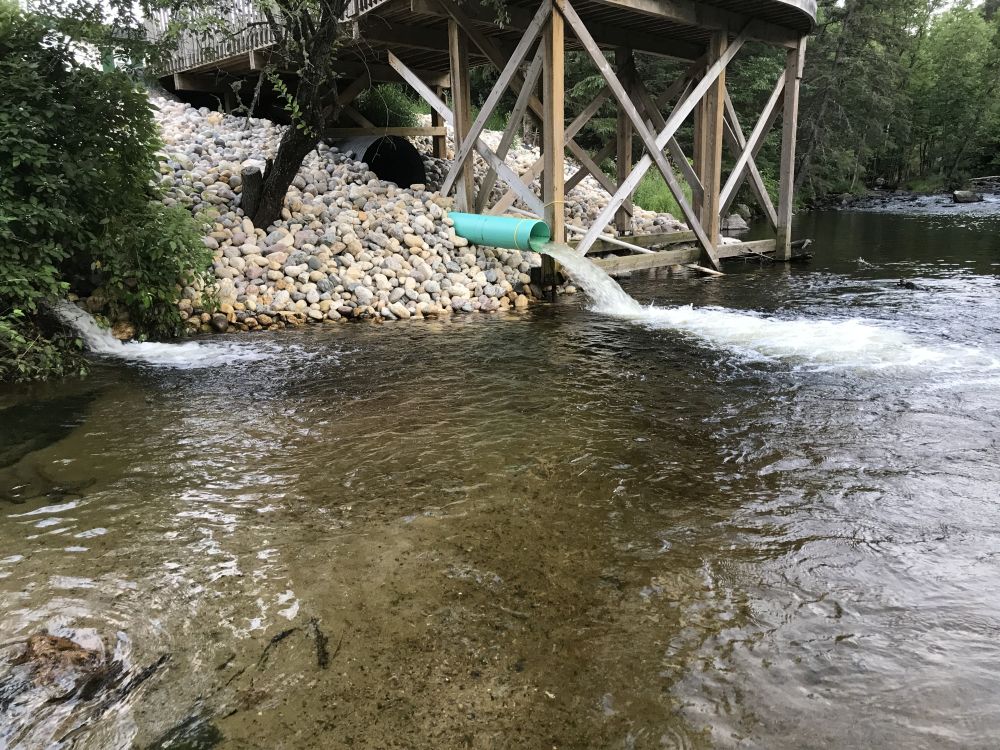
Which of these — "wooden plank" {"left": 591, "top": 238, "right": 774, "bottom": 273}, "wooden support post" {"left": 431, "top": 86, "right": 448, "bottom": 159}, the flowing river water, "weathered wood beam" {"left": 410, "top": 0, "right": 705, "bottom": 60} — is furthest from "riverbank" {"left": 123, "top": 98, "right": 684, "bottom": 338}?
"wooden support post" {"left": 431, "top": 86, "right": 448, "bottom": 159}

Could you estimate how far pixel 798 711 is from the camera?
2.12 m

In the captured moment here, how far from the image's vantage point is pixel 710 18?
31.8 feet

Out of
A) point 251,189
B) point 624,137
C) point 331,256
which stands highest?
point 624,137

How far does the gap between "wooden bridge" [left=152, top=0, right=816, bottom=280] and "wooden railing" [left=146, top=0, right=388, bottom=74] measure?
0.14 feet

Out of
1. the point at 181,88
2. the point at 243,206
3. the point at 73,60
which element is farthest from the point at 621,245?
the point at 181,88

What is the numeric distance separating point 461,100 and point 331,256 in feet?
9.67

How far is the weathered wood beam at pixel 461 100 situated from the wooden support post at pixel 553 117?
1545 mm

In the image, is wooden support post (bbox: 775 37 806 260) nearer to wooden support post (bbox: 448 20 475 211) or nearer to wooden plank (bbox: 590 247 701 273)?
wooden plank (bbox: 590 247 701 273)

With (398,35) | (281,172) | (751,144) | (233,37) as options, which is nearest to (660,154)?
(751,144)

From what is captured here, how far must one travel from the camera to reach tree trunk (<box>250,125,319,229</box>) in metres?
8.83

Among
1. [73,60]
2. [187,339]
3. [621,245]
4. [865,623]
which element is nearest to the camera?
[865,623]

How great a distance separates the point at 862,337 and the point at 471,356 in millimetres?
3830

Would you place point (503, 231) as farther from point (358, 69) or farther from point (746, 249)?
point (358, 69)

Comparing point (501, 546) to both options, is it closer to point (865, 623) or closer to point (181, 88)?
point (865, 623)
